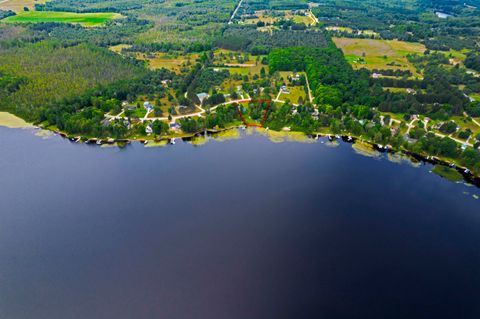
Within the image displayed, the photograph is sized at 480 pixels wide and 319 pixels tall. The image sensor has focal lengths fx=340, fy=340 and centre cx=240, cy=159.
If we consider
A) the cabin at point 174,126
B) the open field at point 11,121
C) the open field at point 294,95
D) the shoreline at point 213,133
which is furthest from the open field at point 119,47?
the open field at point 294,95

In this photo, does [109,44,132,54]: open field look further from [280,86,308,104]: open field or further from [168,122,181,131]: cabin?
[280,86,308,104]: open field

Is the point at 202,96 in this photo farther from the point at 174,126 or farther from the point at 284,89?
the point at 284,89

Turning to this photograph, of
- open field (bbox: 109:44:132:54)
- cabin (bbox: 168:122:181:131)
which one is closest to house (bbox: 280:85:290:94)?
cabin (bbox: 168:122:181:131)

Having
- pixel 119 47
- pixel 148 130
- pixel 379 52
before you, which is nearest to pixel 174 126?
pixel 148 130

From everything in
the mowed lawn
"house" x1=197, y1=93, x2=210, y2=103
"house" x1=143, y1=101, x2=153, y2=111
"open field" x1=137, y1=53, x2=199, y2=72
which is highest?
the mowed lawn

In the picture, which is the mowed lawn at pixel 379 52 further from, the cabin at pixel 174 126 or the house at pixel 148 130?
the house at pixel 148 130
